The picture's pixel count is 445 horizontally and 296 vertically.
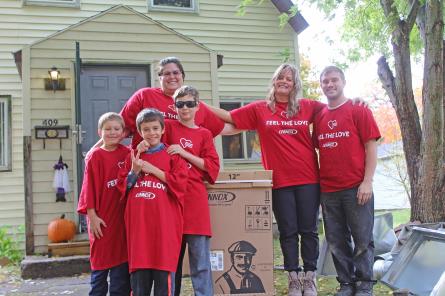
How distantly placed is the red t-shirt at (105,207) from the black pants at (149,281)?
0.27m

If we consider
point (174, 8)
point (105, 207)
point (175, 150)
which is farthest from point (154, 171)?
point (174, 8)

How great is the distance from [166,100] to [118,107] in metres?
4.03

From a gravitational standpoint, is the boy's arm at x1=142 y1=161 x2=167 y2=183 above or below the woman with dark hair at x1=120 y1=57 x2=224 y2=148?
below

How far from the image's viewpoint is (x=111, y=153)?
11.3ft

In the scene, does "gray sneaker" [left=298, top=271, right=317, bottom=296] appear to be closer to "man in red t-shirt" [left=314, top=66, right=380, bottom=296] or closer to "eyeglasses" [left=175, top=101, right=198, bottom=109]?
"man in red t-shirt" [left=314, top=66, right=380, bottom=296]

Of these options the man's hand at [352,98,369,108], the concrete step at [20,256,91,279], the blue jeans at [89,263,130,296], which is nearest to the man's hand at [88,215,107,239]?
the blue jeans at [89,263,130,296]

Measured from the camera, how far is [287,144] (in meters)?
3.75

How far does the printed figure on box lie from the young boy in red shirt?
26cm

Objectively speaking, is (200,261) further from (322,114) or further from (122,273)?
(322,114)

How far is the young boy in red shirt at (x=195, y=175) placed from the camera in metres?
3.27

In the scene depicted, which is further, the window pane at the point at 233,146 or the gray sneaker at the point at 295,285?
the window pane at the point at 233,146

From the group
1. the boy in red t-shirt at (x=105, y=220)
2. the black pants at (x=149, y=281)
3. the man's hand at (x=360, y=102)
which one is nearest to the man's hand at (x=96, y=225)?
the boy in red t-shirt at (x=105, y=220)

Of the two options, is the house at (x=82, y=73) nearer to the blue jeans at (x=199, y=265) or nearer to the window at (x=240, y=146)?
the window at (x=240, y=146)

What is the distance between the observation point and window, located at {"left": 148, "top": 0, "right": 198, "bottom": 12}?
10000 millimetres
